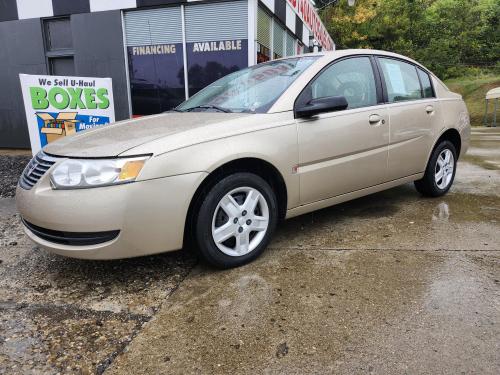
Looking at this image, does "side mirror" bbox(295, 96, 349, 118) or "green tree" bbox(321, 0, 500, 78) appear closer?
"side mirror" bbox(295, 96, 349, 118)

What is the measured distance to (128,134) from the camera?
2.76 m

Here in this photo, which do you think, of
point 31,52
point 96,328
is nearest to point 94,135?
point 96,328

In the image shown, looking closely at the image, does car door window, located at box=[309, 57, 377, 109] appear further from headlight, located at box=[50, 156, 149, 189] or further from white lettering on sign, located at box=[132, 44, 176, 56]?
white lettering on sign, located at box=[132, 44, 176, 56]

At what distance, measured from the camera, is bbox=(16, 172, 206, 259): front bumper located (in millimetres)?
2346

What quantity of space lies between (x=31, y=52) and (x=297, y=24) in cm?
607

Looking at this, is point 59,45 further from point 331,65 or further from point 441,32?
point 441,32

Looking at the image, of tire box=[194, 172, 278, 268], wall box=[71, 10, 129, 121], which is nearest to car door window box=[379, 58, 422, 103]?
tire box=[194, 172, 278, 268]

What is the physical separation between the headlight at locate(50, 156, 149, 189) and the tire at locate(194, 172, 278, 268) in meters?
0.49

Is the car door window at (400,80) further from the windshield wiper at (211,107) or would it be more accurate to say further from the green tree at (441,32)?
the green tree at (441,32)

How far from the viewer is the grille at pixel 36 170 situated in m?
2.61

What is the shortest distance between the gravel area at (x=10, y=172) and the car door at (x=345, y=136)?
3751 mm

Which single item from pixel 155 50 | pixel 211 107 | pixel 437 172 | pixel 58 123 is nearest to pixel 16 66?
pixel 155 50

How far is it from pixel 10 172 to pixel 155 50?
3.27 metres

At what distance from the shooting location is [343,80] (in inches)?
136
